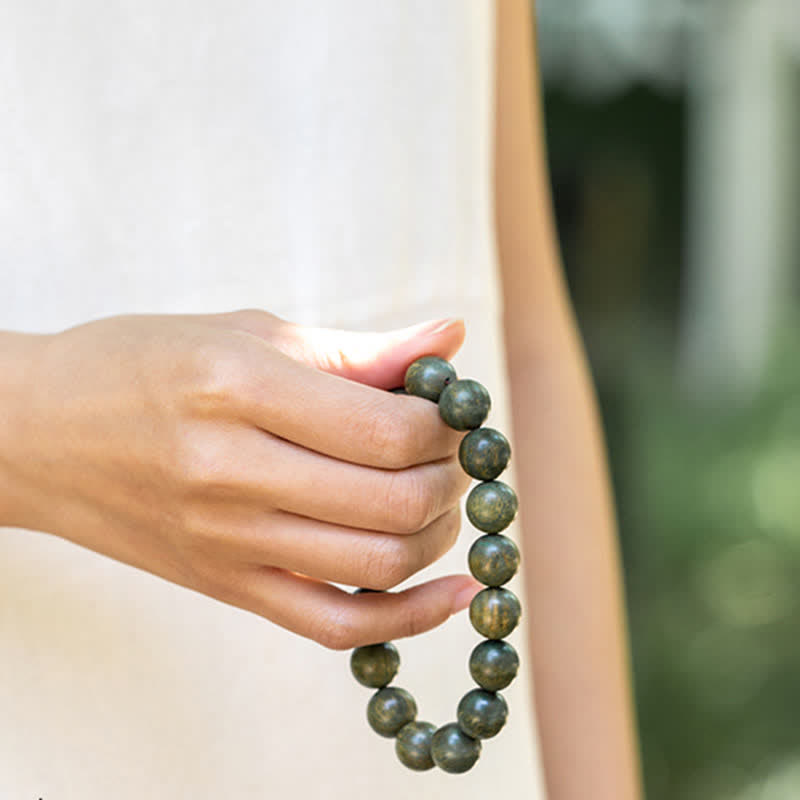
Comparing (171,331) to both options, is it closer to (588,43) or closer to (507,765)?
(507,765)

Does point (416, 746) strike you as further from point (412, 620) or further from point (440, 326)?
point (440, 326)

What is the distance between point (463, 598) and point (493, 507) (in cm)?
6

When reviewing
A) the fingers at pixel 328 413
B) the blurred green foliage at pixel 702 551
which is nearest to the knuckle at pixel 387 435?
the fingers at pixel 328 413

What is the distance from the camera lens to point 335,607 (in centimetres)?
62

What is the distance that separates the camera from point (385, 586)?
606mm

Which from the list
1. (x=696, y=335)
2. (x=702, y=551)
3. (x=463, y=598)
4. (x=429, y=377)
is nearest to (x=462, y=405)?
(x=429, y=377)

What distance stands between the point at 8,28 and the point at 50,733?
556mm

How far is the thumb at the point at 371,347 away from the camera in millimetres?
644

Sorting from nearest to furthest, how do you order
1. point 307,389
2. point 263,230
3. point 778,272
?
point 307,389, point 263,230, point 778,272

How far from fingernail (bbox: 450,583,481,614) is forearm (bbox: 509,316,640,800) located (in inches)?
14.1

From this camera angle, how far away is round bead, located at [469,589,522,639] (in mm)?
649

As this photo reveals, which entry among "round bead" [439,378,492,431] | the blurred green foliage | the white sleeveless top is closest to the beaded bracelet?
"round bead" [439,378,492,431]

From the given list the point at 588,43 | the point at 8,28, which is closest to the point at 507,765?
the point at 8,28

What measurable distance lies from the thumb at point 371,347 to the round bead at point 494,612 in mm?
151
